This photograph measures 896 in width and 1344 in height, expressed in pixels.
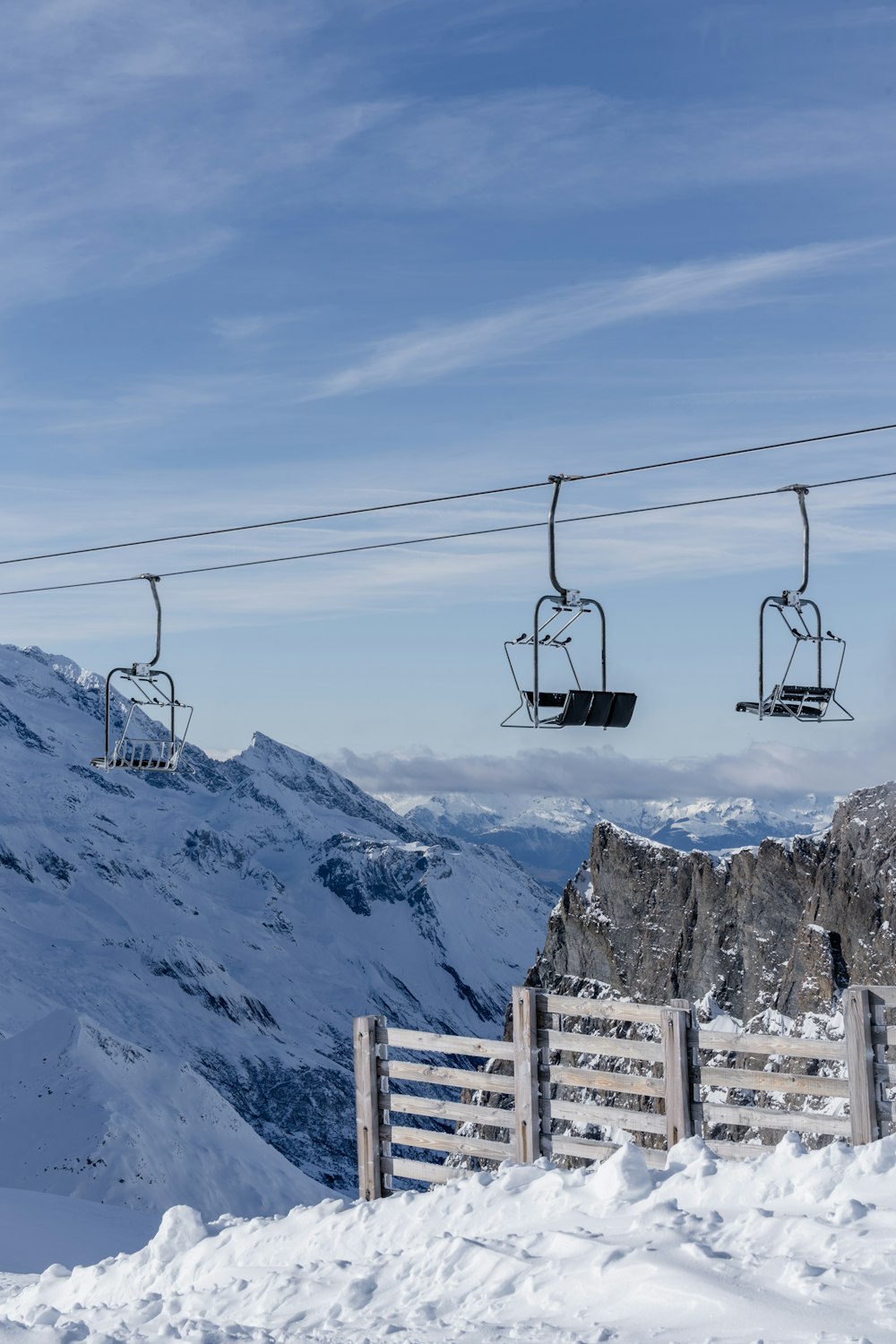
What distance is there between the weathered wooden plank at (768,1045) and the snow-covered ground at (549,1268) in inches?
41.7

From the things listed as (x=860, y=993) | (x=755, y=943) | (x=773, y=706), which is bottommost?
(x=755, y=943)

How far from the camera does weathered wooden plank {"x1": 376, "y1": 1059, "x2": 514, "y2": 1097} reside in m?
11.4

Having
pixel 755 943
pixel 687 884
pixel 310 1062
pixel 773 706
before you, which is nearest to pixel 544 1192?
pixel 773 706

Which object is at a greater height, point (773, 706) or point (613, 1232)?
point (773, 706)

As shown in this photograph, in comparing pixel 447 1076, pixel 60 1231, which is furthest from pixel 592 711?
pixel 60 1231

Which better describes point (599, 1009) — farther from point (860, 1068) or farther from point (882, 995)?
point (882, 995)

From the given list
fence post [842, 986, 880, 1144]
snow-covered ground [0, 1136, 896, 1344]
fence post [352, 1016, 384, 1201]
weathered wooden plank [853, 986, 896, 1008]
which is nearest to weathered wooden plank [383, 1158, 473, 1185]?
fence post [352, 1016, 384, 1201]

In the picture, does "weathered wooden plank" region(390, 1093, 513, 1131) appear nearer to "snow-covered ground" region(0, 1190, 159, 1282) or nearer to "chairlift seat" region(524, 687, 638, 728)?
"chairlift seat" region(524, 687, 638, 728)

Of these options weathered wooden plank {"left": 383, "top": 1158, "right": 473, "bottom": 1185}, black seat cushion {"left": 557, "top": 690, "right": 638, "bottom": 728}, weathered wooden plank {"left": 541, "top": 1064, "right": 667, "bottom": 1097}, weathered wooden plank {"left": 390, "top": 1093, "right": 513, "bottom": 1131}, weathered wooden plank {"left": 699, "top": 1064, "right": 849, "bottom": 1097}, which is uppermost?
black seat cushion {"left": 557, "top": 690, "right": 638, "bottom": 728}

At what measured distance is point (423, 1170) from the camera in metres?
11.9

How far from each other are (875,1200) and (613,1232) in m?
1.44

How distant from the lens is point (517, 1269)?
768 cm

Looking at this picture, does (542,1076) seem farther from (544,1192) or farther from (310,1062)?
(310,1062)

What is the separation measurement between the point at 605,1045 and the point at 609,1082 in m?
0.30
